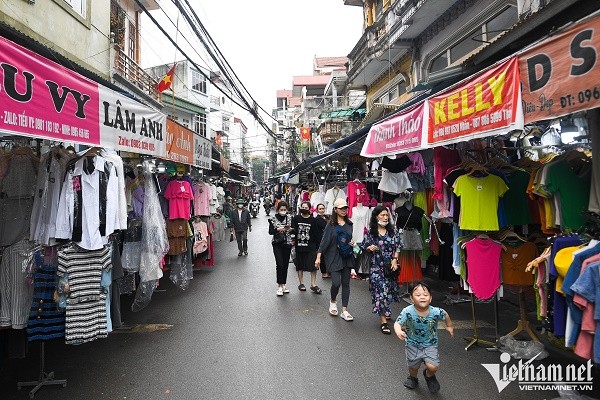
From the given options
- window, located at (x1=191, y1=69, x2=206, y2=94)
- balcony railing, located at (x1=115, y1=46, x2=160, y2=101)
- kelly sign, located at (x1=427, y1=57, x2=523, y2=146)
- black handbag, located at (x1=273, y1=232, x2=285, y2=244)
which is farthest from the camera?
window, located at (x1=191, y1=69, x2=206, y2=94)

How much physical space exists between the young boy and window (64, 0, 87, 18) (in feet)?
35.5

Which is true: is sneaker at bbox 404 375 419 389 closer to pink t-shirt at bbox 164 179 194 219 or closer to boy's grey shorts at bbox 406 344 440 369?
boy's grey shorts at bbox 406 344 440 369

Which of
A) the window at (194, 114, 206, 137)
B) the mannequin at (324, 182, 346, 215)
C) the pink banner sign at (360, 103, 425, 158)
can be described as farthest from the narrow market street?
the window at (194, 114, 206, 137)

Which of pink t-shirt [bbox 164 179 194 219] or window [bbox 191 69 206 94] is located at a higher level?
window [bbox 191 69 206 94]

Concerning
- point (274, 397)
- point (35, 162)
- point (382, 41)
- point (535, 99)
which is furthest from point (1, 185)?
point (382, 41)

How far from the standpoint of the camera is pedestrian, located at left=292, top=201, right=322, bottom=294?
25.6 feet

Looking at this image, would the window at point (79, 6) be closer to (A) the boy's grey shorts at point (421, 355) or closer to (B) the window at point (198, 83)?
(A) the boy's grey shorts at point (421, 355)

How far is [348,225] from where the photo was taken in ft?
20.9

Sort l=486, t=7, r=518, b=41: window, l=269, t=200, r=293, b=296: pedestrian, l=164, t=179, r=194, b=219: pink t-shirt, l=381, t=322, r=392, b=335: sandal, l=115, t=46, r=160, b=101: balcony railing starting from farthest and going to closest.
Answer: l=115, t=46, r=160, b=101: balcony railing
l=486, t=7, r=518, b=41: window
l=269, t=200, r=293, b=296: pedestrian
l=164, t=179, r=194, b=219: pink t-shirt
l=381, t=322, r=392, b=335: sandal

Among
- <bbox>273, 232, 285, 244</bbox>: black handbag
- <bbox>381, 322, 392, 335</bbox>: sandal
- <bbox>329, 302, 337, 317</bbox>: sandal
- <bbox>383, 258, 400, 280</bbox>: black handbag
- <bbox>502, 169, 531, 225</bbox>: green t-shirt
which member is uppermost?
<bbox>502, 169, 531, 225</bbox>: green t-shirt

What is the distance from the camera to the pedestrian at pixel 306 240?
7797 mm

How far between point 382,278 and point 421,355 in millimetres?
1993

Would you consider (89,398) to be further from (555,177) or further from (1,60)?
(555,177)

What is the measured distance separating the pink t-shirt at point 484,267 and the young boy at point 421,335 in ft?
3.30
